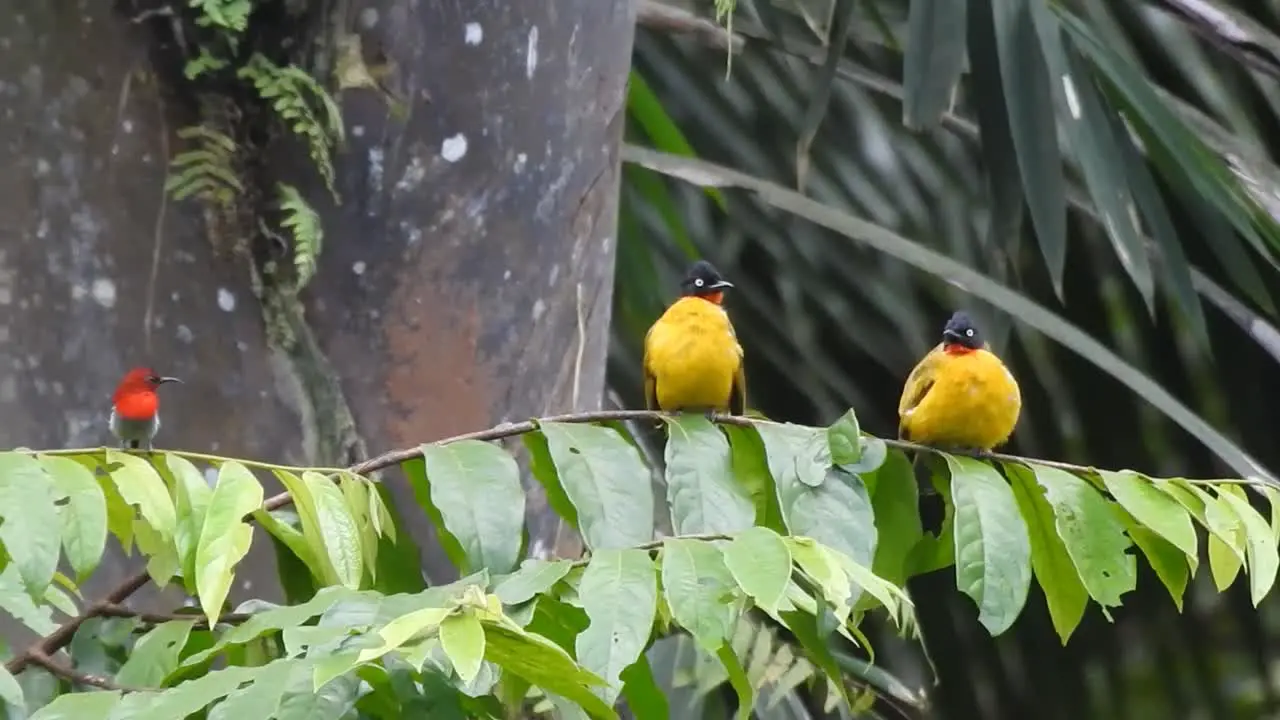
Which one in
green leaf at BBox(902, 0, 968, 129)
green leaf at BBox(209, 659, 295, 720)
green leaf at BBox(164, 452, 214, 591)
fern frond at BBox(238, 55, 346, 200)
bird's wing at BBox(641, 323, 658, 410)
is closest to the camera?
green leaf at BBox(209, 659, 295, 720)

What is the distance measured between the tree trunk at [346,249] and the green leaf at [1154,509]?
0.77 m

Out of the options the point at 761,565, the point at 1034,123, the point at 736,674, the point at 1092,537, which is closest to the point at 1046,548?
the point at 1092,537

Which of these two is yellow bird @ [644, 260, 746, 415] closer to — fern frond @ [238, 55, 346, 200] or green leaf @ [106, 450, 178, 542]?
fern frond @ [238, 55, 346, 200]

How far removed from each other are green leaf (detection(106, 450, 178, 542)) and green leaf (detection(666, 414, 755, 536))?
1.55 feet

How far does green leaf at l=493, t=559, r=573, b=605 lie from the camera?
1.32 meters

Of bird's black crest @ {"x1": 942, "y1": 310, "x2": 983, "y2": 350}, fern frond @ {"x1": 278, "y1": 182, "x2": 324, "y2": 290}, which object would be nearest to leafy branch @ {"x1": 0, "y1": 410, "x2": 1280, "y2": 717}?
fern frond @ {"x1": 278, "y1": 182, "x2": 324, "y2": 290}

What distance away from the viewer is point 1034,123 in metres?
2.76

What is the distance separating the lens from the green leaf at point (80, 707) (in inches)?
50.5

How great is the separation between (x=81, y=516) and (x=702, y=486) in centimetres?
59

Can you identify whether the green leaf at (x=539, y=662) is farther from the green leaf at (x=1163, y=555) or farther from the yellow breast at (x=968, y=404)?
the yellow breast at (x=968, y=404)

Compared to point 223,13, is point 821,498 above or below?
below

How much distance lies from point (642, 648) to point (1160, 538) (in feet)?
2.38

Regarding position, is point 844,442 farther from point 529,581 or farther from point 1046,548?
point 529,581

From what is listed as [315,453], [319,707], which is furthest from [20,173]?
[319,707]
